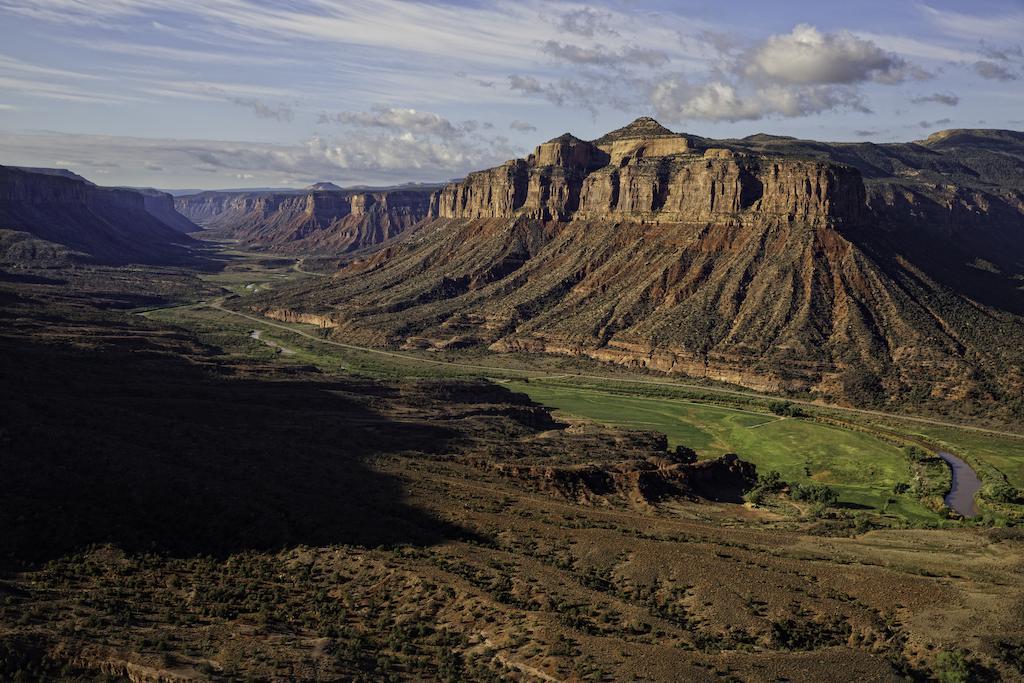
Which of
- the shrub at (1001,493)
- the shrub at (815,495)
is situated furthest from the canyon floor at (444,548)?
the shrub at (1001,493)

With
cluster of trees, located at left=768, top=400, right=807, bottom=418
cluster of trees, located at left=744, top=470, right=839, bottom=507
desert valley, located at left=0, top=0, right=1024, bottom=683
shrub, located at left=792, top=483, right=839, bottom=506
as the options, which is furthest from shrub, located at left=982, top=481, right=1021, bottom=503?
cluster of trees, located at left=768, top=400, right=807, bottom=418

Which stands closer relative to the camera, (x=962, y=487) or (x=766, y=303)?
(x=962, y=487)

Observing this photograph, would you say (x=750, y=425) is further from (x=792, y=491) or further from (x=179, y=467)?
(x=179, y=467)

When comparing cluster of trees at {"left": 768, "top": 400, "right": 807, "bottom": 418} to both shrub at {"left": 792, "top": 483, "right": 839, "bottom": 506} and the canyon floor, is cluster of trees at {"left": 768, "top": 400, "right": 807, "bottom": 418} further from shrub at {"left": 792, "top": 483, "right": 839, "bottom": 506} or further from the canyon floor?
shrub at {"left": 792, "top": 483, "right": 839, "bottom": 506}

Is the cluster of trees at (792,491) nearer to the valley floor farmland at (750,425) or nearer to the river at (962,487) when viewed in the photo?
the valley floor farmland at (750,425)

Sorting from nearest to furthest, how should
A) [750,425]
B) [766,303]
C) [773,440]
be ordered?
[773,440] < [750,425] < [766,303]

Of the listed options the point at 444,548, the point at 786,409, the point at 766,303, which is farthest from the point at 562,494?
the point at 766,303
